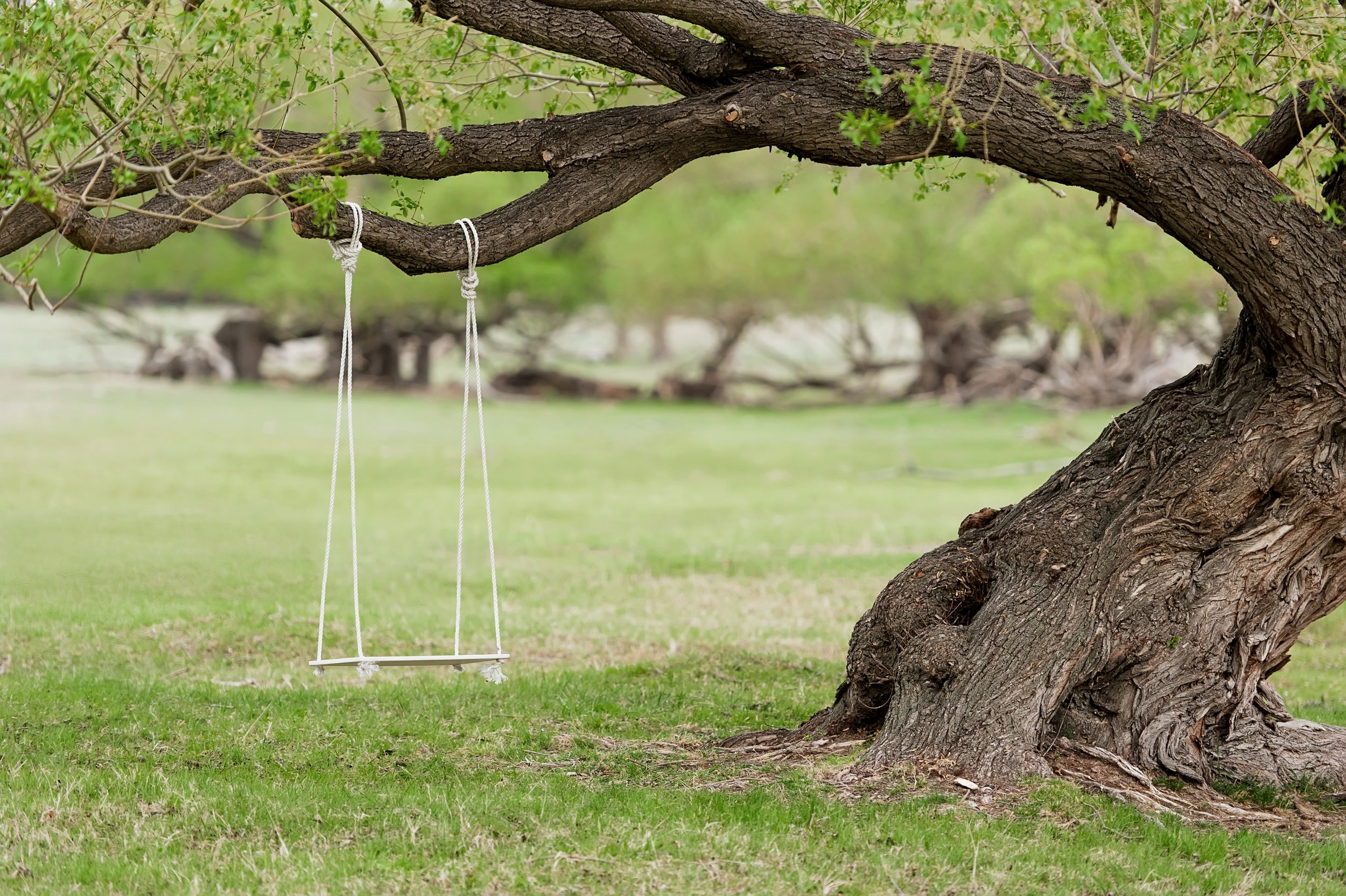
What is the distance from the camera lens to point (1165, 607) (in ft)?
19.7

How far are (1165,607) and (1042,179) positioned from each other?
199 cm

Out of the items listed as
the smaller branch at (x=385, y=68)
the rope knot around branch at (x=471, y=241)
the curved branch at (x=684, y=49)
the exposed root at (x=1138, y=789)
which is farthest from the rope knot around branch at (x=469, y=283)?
the exposed root at (x=1138, y=789)

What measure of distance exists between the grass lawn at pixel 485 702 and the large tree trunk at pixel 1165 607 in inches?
17.7

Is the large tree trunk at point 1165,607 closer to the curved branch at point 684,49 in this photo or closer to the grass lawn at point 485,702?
the grass lawn at point 485,702

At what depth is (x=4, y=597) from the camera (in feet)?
35.8

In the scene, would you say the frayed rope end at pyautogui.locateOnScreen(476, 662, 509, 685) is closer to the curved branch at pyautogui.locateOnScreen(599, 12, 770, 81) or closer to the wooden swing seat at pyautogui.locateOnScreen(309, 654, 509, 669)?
the wooden swing seat at pyautogui.locateOnScreen(309, 654, 509, 669)

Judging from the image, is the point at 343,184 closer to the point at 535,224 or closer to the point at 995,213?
the point at 535,224

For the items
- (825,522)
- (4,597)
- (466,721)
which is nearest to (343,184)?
(466,721)

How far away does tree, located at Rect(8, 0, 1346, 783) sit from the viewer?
5.40 meters

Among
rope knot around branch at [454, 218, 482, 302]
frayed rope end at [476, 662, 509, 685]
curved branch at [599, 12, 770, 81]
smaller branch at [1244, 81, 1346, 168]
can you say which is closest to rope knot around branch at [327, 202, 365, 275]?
rope knot around branch at [454, 218, 482, 302]

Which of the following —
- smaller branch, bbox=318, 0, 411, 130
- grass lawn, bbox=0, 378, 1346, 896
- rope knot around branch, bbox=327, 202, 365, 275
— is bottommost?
grass lawn, bbox=0, 378, 1346, 896

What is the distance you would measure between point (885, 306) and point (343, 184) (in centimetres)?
3207

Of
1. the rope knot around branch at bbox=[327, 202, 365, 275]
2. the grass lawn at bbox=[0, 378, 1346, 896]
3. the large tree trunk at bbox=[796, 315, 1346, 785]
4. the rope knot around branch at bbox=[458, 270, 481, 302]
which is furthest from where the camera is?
the rope knot around branch at bbox=[458, 270, 481, 302]

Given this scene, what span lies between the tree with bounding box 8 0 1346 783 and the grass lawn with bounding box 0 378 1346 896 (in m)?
0.67
